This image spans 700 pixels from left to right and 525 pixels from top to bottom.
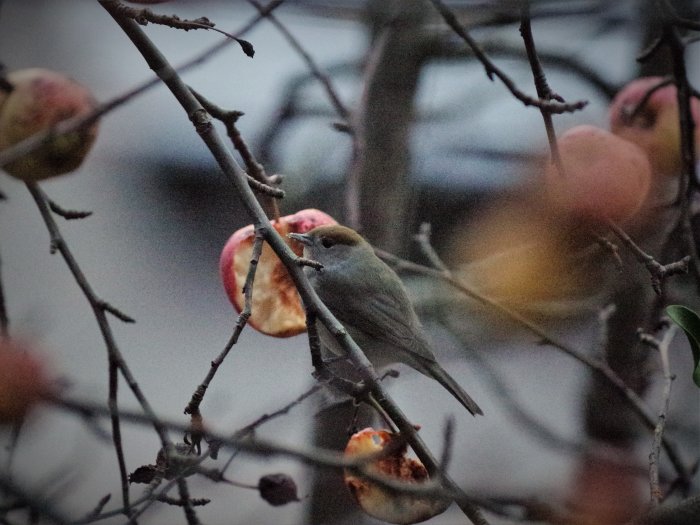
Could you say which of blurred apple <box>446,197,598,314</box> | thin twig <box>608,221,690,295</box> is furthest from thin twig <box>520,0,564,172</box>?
blurred apple <box>446,197,598,314</box>

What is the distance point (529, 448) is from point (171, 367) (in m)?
1.20

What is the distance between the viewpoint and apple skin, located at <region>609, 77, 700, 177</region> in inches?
49.8

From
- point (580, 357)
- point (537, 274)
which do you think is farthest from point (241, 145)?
point (537, 274)

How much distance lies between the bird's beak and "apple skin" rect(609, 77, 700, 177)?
50 centimetres

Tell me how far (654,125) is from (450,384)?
0.48 meters

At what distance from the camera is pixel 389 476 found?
2.66 feet

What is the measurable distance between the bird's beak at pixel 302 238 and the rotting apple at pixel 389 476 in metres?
0.29

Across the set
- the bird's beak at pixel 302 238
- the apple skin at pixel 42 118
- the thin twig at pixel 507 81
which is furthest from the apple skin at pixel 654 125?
the apple skin at pixel 42 118

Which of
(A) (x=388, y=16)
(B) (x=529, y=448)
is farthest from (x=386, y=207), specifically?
(B) (x=529, y=448)

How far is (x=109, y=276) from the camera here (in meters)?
3.27

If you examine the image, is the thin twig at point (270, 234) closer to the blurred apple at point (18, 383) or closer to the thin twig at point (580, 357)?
the blurred apple at point (18, 383)

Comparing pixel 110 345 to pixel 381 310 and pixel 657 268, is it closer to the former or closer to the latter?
pixel 381 310

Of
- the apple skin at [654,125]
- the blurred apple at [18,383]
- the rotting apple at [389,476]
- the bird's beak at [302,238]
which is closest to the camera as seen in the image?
the blurred apple at [18,383]

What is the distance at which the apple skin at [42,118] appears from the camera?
0.87 metres
